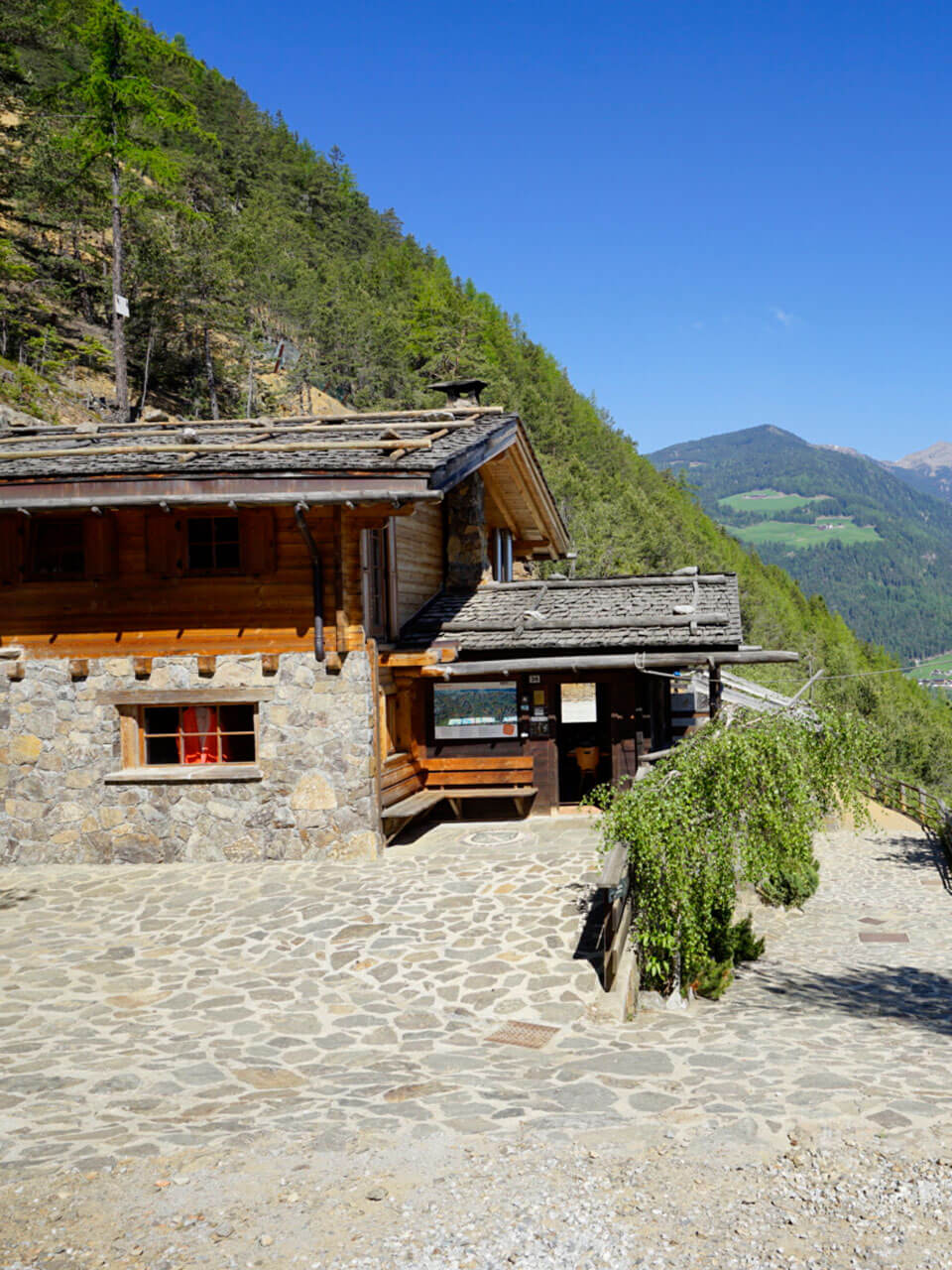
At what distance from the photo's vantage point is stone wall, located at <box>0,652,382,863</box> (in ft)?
37.7

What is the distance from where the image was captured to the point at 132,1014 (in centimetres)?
757

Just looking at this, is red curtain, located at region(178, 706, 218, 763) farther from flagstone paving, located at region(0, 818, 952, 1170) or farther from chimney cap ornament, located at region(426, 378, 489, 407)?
chimney cap ornament, located at region(426, 378, 489, 407)

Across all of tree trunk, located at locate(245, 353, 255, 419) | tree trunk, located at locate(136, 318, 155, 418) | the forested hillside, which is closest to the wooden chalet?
the forested hillside

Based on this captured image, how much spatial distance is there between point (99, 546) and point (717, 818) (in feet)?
27.1

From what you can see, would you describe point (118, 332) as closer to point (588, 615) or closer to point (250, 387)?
point (250, 387)

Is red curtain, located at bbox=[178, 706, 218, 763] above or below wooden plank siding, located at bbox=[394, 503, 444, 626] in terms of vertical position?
below

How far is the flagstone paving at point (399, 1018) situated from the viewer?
17.3ft

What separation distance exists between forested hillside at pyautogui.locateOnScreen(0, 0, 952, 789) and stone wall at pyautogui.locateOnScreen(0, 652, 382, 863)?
18.8 m

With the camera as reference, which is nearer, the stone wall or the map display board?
the stone wall

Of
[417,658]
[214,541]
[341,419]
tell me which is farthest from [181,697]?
[341,419]

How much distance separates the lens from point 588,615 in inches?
540

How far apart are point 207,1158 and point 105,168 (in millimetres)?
43439

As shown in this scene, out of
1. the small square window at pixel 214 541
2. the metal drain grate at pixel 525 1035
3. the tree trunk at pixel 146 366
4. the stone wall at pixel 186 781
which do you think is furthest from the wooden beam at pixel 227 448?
the tree trunk at pixel 146 366

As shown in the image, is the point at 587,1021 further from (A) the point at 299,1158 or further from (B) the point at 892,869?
(B) the point at 892,869
